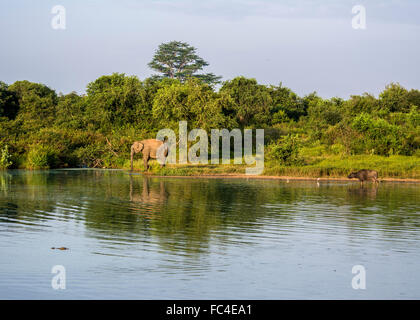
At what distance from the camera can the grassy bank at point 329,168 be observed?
3009 centimetres

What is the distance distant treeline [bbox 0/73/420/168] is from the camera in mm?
35844

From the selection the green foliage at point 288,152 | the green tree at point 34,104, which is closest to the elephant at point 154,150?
the green foliage at point 288,152

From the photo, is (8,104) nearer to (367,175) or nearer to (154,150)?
(154,150)

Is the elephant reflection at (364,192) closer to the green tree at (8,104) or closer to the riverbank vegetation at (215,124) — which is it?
the riverbank vegetation at (215,124)

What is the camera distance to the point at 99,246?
11.6m

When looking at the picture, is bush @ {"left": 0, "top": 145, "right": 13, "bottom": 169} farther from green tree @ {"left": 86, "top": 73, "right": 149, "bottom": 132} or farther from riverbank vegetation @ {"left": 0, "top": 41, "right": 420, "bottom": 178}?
green tree @ {"left": 86, "top": 73, "right": 149, "bottom": 132}

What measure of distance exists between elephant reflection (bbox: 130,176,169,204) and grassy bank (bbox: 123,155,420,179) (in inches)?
315

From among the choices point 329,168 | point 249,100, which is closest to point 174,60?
point 249,100

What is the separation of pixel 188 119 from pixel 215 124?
282 cm

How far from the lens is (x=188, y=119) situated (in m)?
39.6

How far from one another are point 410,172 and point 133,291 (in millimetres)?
24407

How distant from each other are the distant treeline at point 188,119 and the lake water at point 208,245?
14.5m

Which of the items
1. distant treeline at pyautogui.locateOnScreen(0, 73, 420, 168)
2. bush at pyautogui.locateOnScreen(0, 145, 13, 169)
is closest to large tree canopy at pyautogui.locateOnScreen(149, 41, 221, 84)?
distant treeline at pyautogui.locateOnScreen(0, 73, 420, 168)
